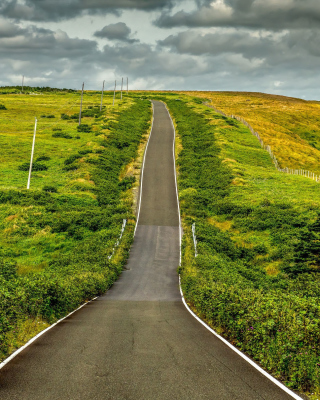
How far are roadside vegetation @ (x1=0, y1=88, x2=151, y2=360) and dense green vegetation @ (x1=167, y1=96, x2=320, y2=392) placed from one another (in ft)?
19.6

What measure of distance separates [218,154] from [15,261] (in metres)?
40.9

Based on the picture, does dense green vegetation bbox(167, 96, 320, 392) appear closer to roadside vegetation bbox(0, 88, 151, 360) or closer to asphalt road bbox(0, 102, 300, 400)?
asphalt road bbox(0, 102, 300, 400)

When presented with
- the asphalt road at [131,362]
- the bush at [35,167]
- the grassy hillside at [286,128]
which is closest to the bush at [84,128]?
the bush at [35,167]

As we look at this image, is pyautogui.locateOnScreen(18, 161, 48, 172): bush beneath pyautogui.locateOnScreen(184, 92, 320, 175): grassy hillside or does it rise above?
beneath

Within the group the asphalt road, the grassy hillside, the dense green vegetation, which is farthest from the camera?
the grassy hillside

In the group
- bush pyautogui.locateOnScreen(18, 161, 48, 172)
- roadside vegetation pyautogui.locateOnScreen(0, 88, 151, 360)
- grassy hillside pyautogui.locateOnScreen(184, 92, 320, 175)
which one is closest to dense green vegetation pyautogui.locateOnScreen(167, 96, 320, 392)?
grassy hillside pyautogui.locateOnScreen(184, 92, 320, 175)

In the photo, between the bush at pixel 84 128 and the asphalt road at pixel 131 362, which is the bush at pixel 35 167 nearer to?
the bush at pixel 84 128

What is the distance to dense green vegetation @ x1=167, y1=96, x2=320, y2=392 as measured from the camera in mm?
10164

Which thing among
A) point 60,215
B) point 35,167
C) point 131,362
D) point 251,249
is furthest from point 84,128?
point 131,362

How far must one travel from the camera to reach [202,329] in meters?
14.0

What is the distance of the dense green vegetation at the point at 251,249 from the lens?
33.3ft

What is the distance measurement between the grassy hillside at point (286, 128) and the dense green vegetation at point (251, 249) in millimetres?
4821

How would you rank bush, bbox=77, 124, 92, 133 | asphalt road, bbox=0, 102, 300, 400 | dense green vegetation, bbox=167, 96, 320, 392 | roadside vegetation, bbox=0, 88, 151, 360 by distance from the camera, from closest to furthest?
asphalt road, bbox=0, 102, 300, 400 < dense green vegetation, bbox=167, 96, 320, 392 < roadside vegetation, bbox=0, 88, 151, 360 < bush, bbox=77, 124, 92, 133

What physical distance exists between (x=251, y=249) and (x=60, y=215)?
18103 millimetres
